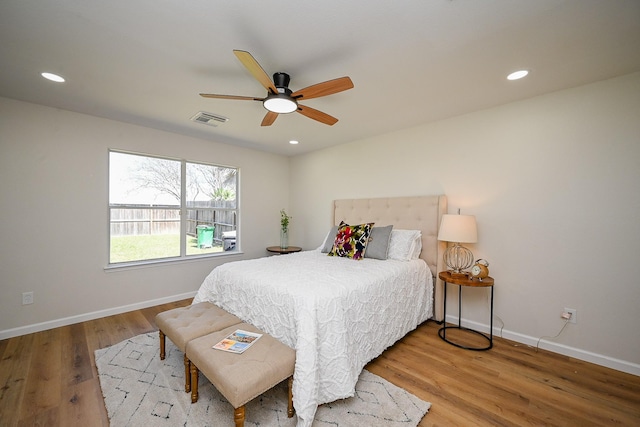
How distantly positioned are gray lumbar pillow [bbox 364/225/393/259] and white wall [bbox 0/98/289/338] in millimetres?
2876

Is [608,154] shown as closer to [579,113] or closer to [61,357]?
[579,113]

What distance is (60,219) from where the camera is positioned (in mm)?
2916

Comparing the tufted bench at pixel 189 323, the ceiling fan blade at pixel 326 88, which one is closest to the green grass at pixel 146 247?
the tufted bench at pixel 189 323

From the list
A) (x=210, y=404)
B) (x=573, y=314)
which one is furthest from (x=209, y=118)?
(x=573, y=314)

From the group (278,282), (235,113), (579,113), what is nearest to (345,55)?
(235,113)

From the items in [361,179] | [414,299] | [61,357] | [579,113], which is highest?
[579,113]

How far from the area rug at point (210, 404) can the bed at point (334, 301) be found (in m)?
0.13

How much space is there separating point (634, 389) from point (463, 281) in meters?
1.29

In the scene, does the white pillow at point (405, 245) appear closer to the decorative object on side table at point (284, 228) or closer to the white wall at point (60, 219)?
the decorative object on side table at point (284, 228)

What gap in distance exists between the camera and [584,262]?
2.29 meters

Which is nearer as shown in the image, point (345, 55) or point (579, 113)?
point (345, 55)

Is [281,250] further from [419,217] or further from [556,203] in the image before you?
[556,203]

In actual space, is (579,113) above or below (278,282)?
above

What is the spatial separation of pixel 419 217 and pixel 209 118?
2.86m
